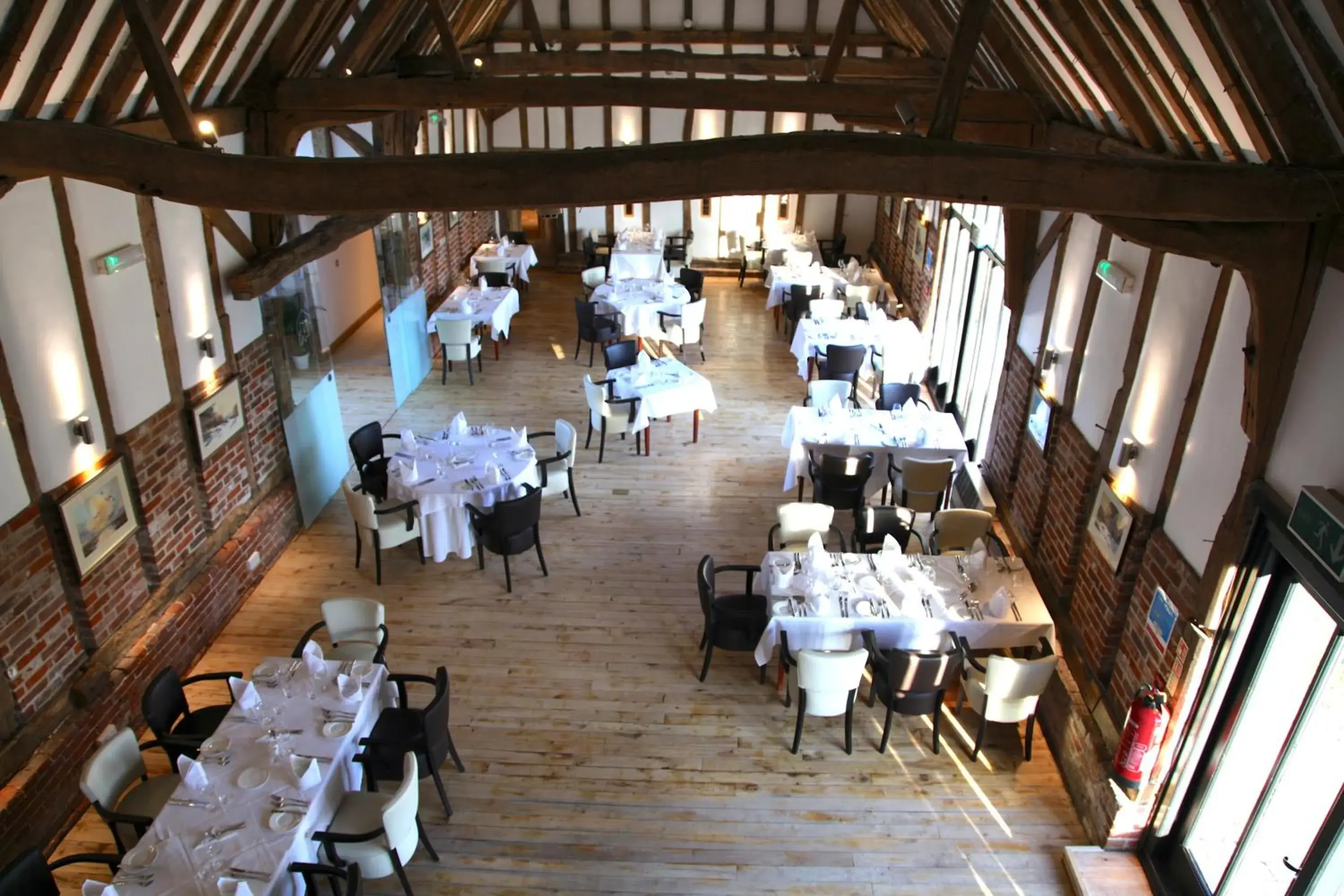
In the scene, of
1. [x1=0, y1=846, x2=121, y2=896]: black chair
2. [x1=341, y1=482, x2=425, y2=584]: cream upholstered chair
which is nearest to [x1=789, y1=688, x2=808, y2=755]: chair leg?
[x1=341, y1=482, x2=425, y2=584]: cream upholstered chair

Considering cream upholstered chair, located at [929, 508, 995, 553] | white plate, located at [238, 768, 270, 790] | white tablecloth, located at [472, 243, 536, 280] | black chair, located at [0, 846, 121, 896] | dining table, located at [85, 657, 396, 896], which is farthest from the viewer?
white tablecloth, located at [472, 243, 536, 280]

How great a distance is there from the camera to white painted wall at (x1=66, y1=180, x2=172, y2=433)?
584 centimetres

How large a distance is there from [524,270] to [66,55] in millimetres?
10942

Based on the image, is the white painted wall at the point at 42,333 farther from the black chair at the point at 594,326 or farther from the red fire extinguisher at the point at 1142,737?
the black chair at the point at 594,326

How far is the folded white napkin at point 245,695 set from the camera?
5410 millimetres

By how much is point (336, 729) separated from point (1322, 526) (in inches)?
203

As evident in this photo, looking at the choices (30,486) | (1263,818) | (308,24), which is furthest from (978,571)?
(308,24)

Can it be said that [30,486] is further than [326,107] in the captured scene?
No

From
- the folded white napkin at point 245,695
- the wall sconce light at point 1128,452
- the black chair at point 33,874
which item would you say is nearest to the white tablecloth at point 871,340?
the wall sconce light at point 1128,452

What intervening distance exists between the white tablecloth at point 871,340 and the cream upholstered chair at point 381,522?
5.81 meters

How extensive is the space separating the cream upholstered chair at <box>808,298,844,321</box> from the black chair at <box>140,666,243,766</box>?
29.3 ft

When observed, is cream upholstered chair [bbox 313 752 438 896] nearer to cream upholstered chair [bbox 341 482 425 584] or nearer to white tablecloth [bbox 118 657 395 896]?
white tablecloth [bbox 118 657 395 896]

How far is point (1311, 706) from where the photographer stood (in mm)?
4223

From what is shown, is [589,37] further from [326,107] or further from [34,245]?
[34,245]
